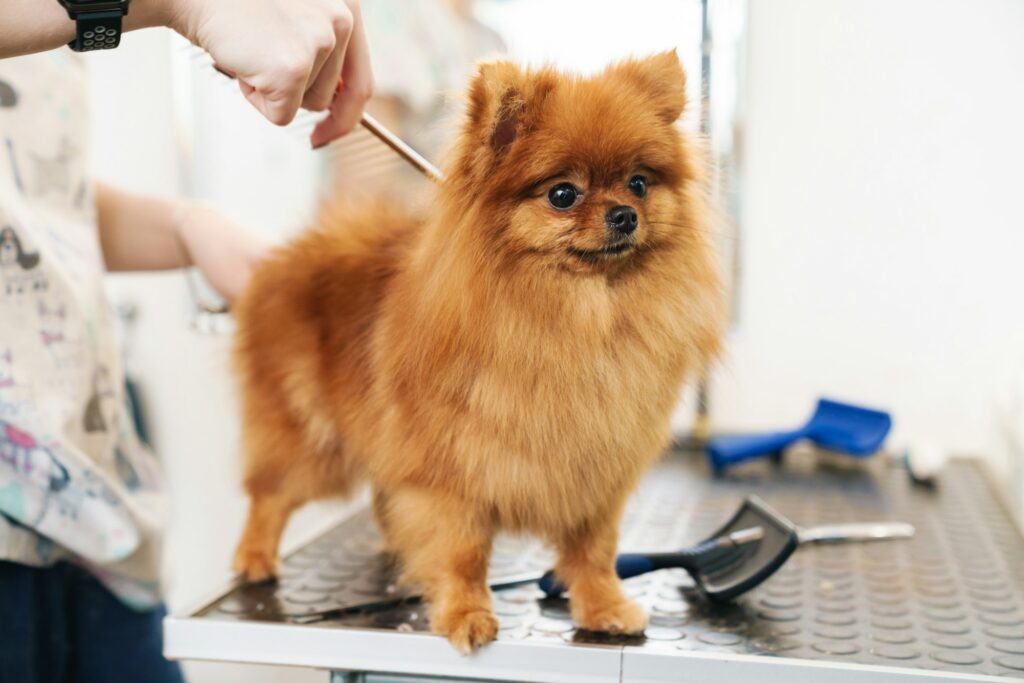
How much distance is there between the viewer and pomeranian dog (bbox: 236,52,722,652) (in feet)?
3.01

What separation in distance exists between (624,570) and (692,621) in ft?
0.35

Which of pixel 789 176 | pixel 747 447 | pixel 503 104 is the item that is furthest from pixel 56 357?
pixel 789 176

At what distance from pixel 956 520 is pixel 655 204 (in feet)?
3.04

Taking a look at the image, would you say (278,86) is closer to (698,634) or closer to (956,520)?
(698,634)

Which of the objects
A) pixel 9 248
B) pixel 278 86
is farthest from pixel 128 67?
pixel 278 86

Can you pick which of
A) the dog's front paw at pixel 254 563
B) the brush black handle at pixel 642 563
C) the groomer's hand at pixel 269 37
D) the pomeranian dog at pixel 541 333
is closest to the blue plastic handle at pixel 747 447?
the brush black handle at pixel 642 563

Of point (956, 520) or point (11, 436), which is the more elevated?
point (11, 436)

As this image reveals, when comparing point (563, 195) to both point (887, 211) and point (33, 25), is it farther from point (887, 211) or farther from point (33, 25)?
point (887, 211)

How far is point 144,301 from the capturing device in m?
2.31

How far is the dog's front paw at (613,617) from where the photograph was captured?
3.29 ft

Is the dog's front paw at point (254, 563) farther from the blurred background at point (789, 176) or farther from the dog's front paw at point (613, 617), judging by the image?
the blurred background at point (789, 176)

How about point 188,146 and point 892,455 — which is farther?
point 188,146

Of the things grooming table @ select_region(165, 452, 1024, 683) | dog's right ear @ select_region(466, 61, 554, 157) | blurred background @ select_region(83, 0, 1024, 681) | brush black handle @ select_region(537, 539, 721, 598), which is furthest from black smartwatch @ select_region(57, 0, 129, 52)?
blurred background @ select_region(83, 0, 1024, 681)

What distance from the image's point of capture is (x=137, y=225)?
4.54ft
